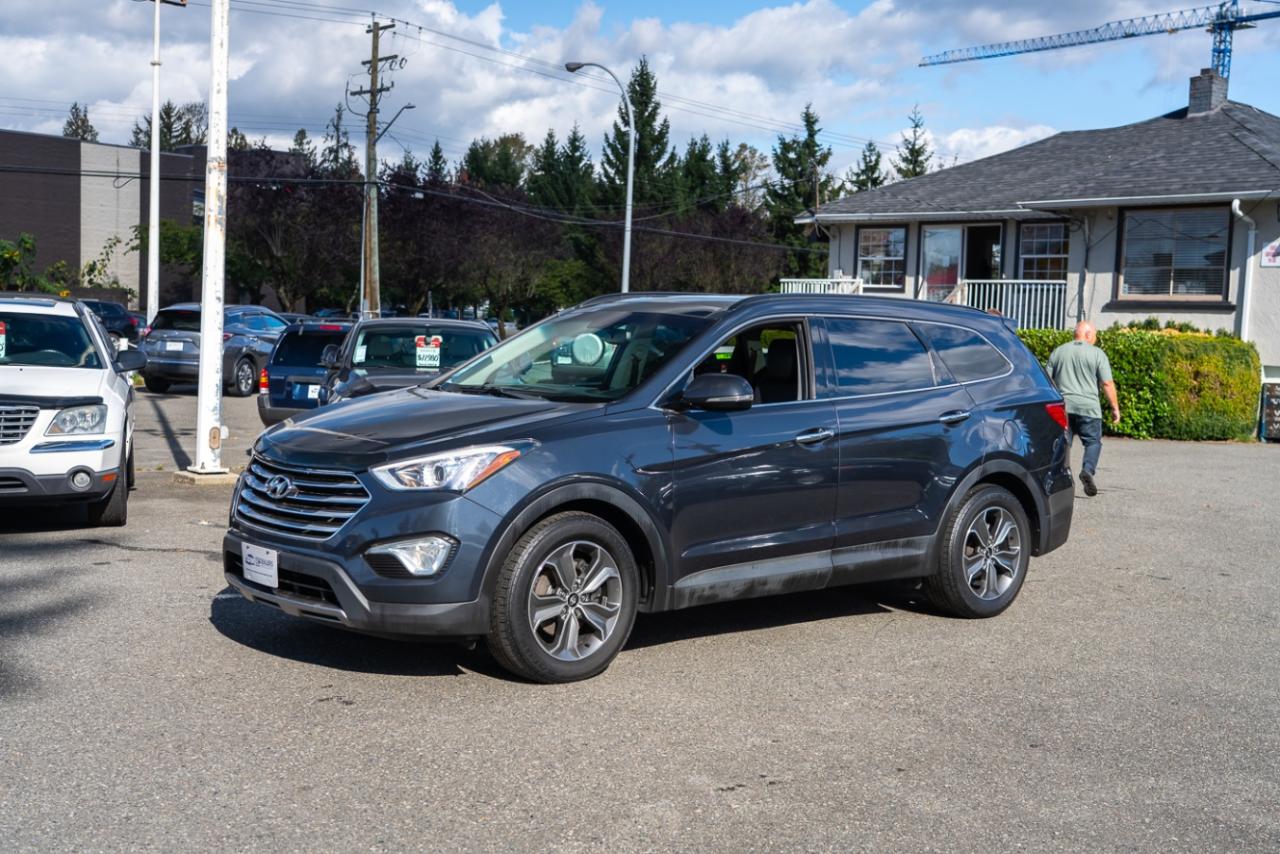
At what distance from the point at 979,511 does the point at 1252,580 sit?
2.85m

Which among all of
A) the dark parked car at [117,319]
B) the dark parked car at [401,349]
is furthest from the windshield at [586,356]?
the dark parked car at [117,319]

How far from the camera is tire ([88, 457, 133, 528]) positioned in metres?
9.64

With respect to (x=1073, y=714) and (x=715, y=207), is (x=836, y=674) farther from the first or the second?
(x=715, y=207)

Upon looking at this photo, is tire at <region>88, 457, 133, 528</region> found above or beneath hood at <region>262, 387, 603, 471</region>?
beneath

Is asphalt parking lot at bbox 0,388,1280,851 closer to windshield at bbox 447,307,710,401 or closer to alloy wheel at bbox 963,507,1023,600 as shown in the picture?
alloy wheel at bbox 963,507,1023,600

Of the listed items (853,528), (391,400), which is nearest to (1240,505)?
(853,528)

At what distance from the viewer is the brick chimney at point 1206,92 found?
2867 centimetres

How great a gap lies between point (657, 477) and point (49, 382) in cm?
550

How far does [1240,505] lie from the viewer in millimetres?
13117

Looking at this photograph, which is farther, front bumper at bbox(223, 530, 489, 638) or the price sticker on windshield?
the price sticker on windshield

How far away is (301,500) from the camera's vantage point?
5828 mm

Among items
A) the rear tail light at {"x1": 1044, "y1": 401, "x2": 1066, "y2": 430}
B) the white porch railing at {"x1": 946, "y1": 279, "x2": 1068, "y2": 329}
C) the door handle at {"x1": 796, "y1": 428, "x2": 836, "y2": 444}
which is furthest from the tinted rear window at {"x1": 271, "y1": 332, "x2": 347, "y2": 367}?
the white porch railing at {"x1": 946, "y1": 279, "x2": 1068, "y2": 329}

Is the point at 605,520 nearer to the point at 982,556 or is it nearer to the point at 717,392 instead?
the point at 717,392

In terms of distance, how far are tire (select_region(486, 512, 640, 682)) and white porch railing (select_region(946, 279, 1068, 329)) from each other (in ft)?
67.3
